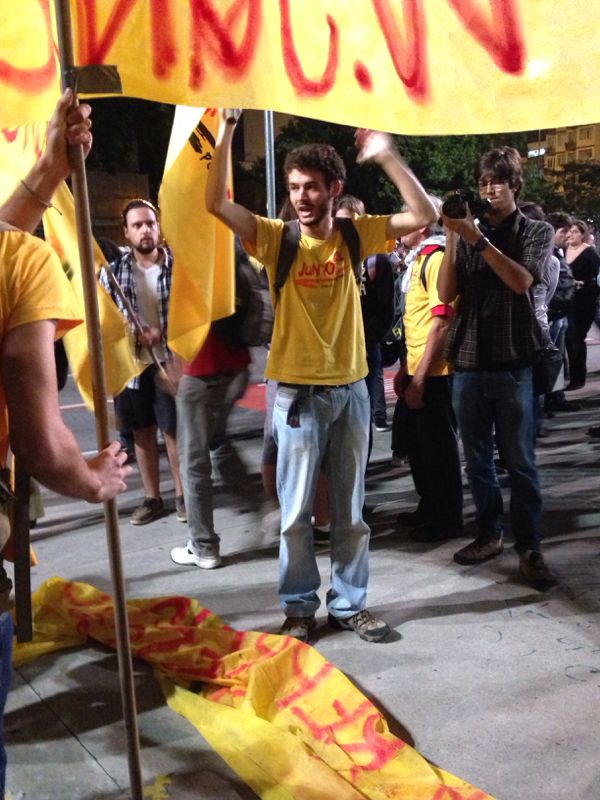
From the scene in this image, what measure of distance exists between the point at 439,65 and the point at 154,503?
3610 millimetres

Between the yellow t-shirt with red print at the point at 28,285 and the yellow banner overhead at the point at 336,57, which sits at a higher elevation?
the yellow banner overhead at the point at 336,57

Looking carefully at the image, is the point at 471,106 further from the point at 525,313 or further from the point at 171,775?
the point at 171,775

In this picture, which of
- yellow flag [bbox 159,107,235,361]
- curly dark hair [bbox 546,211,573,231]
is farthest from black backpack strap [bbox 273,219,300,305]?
curly dark hair [bbox 546,211,573,231]

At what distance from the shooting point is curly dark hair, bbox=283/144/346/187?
3.35 metres

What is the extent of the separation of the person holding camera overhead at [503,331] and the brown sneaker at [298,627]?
1.15 m

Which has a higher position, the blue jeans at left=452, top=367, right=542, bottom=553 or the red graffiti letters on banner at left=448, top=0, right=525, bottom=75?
the red graffiti letters on banner at left=448, top=0, right=525, bottom=75

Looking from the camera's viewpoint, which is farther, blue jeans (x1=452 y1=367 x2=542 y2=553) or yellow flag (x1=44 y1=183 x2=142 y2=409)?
blue jeans (x1=452 y1=367 x2=542 y2=553)

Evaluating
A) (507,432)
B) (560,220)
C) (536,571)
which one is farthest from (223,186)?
(560,220)

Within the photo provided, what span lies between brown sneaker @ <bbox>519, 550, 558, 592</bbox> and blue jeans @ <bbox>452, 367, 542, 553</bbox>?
4 cm

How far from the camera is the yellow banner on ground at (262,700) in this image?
2468mm

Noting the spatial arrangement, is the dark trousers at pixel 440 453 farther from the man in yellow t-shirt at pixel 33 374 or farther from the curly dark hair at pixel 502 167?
the man in yellow t-shirt at pixel 33 374

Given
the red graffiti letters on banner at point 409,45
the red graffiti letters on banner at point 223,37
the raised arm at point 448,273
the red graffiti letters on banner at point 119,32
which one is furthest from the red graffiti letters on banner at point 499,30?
the raised arm at point 448,273

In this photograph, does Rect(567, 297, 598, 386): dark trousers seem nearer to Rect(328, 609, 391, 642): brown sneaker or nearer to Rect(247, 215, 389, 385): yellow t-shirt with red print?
Rect(247, 215, 389, 385): yellow t-shirt with red print

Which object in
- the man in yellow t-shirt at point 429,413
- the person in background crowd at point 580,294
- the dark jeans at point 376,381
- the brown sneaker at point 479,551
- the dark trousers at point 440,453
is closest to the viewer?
the brown sneaker at point 479,551
